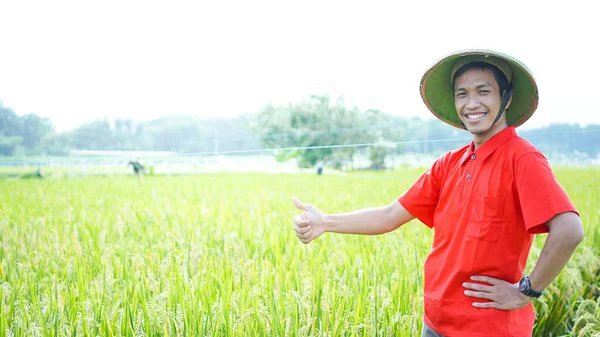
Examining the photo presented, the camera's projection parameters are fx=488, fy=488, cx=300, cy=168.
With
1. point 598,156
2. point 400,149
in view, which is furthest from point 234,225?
point 400,149

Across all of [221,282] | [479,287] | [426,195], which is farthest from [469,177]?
[221,282]

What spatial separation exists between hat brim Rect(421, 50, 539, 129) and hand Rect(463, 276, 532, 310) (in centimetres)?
61

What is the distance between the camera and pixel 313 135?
72.8 ft

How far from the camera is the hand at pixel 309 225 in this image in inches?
68.0

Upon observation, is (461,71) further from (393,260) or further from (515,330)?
(393,260)

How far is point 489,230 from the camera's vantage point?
1419 millimetres

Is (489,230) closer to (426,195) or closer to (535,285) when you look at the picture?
(535,285)

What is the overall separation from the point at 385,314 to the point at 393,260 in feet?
2.86

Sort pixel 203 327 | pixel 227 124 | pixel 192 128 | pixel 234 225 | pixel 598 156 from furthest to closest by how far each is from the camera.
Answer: pixel 227 124 → pixel 192 128 → pixel 598 156 → pixel 234 225 → pixel 203 327

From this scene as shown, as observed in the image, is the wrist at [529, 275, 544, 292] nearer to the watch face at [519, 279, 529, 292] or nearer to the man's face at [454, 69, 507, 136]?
the watch face at [519, 279, 529, 292]

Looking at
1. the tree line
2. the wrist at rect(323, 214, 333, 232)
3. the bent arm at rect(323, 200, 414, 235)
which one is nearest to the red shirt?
the bent arm at rect(323, 200, 414, 235)

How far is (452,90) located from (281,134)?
69.9 feet

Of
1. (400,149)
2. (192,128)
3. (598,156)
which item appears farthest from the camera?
(400,149)

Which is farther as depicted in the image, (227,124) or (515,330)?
(227,124)
